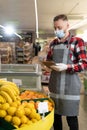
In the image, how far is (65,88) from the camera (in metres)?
3.22

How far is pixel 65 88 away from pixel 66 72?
0.60 ft

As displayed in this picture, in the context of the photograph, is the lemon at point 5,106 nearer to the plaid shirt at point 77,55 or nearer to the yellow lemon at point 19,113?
the yellow lemon at point 19,113

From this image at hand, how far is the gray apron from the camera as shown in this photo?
3203 mm

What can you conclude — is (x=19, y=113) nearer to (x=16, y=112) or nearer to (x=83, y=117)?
(x=16, y=112)

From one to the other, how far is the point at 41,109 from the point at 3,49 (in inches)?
277

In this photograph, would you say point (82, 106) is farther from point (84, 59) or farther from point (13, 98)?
point (13, 98)

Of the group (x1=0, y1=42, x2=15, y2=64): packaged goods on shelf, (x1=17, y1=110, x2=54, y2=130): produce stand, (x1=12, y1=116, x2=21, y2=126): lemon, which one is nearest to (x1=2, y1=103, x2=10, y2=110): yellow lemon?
(x1=12, y1=116, x2=21, y2=126): lemon

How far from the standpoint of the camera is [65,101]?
127 inches

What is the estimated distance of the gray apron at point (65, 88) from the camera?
3203 mm

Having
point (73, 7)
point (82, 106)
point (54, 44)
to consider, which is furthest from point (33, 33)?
point (54, 44)

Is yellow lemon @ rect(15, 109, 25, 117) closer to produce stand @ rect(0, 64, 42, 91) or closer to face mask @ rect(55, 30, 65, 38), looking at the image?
face mask @ rect(55, 30, 65, 38)

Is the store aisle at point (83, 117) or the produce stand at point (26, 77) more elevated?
the produce stand at point (26, 77)

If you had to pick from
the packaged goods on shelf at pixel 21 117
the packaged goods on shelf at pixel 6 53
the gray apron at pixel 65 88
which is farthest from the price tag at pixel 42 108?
the packaged goods on shelf at pixel 6 53

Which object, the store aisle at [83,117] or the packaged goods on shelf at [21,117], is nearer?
the packaged goods on shelf at [21,117]
